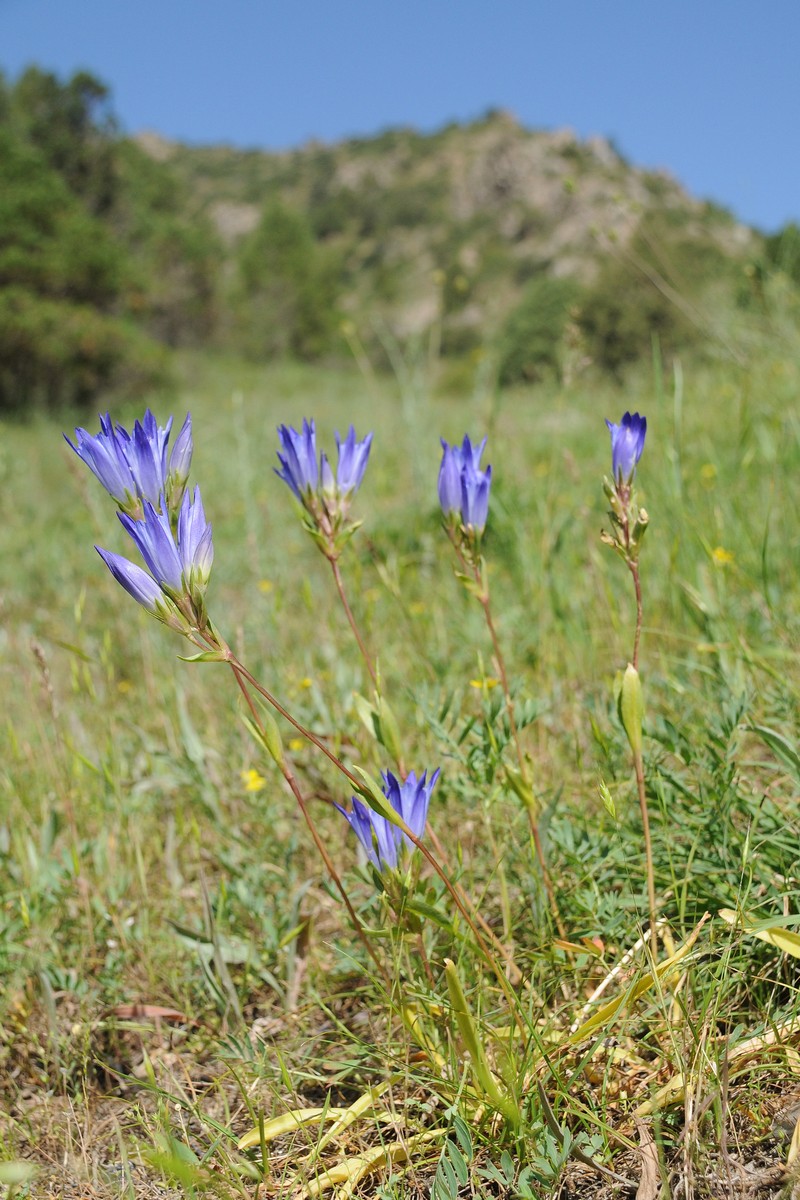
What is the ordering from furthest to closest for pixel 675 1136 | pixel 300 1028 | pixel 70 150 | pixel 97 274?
pixel 70 150 → pixel 97 274 → pixel 300 1028 → pixel 675 1136

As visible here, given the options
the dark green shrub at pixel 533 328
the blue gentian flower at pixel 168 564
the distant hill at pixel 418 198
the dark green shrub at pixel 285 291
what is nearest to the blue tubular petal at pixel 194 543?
the blue gentian flower at pixel 168 564

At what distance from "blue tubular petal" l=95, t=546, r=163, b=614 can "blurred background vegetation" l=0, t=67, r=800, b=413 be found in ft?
3.48

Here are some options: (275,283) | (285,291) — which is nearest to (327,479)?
(285,291)

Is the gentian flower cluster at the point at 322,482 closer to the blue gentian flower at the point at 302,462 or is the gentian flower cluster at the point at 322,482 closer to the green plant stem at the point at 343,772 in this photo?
the blue gentian flower at the point at 302,462

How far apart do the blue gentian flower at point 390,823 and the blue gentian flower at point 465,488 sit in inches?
12.1

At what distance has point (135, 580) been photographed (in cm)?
80

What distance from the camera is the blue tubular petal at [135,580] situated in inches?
31.3

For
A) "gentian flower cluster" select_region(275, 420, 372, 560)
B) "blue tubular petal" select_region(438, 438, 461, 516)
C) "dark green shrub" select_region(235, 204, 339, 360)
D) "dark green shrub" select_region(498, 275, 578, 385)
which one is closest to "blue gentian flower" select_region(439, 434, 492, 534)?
"blue tubular petal" select_region(438, 438, 461, 516)

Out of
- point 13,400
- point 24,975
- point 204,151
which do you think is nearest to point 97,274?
point 13,400

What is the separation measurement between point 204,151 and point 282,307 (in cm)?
7983

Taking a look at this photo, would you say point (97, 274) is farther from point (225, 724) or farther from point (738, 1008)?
point (738, 1008)

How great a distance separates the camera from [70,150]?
16.7 m

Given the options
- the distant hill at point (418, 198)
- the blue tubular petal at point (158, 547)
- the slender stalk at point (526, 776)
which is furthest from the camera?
the distant hill at point (418, 198)

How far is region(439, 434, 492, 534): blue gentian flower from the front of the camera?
3.21 feet
